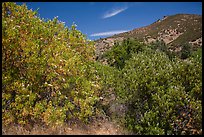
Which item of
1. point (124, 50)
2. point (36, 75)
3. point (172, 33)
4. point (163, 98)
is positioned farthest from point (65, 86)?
point (172, 33)

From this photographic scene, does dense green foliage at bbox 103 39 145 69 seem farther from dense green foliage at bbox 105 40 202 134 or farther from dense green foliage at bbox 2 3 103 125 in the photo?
dense green foliage at bbox 2 3 103 125

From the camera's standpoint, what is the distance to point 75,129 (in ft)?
61.9

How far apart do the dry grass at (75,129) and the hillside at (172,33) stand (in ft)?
220

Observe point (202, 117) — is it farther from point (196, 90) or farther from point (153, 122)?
point (153, 122)

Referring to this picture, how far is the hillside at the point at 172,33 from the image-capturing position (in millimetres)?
92850

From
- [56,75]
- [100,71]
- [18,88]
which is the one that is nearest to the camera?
[18,88]

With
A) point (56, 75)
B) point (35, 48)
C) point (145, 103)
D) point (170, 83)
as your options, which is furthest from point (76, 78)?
point (170, 83)

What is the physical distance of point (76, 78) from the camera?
18.6 meters

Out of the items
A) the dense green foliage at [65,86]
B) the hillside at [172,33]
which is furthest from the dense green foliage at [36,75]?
the hillside at [172,33]

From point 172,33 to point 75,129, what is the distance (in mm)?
101903

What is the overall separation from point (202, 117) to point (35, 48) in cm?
1011

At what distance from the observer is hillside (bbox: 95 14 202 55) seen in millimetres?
92850

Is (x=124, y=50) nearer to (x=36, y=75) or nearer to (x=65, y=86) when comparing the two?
(x=65, y=86)

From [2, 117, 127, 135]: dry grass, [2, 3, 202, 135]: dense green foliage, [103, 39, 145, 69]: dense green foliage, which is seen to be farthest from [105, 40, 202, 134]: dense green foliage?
[103, 39, 145, 69]: dense green foliage
